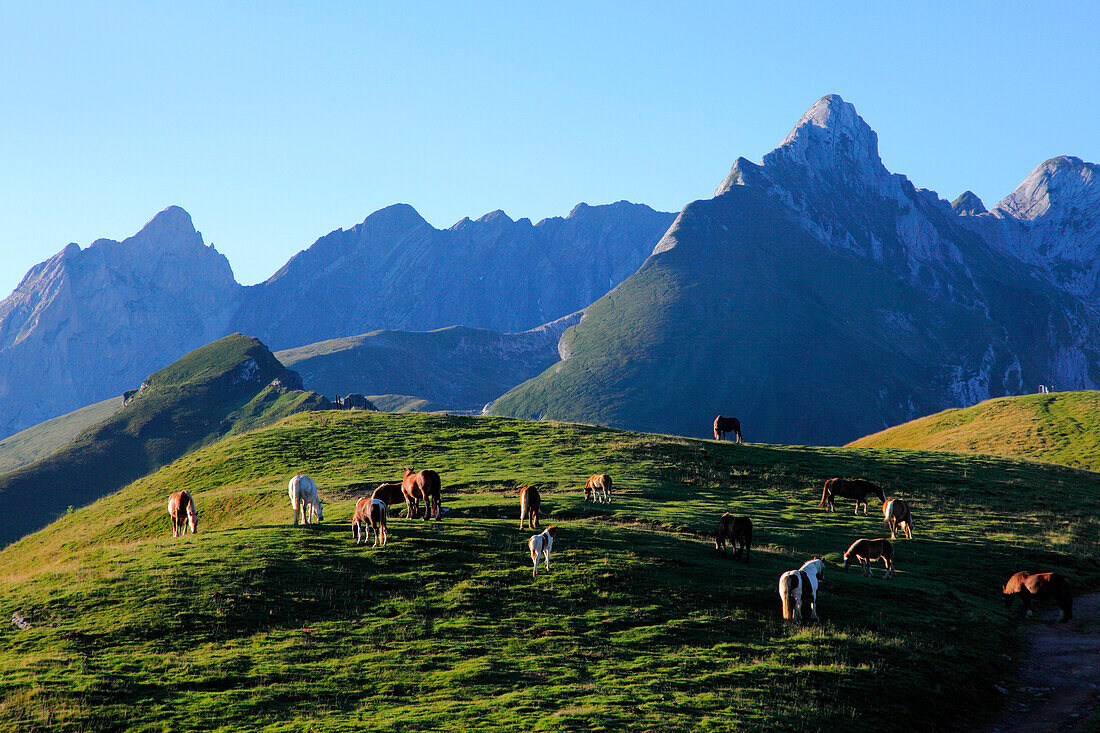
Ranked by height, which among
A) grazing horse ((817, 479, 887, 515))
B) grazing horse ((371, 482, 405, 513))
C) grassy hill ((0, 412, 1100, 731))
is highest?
grazing horse ((371, 482, 405, 513))

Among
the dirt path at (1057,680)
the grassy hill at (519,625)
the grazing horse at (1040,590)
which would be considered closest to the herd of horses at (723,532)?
the grazing horse at (1040,590)

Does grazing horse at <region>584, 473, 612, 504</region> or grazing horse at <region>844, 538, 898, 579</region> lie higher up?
grazing horse at <region>584, 473, 612, 504</region>

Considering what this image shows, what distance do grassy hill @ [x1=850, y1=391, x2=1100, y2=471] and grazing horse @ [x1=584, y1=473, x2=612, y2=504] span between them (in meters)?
53.9

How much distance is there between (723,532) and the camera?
33.8 metres

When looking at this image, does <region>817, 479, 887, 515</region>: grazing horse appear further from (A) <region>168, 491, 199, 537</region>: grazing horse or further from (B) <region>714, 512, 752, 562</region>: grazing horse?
(A) <region>168, 491, 199, 537</region>: grazing horse

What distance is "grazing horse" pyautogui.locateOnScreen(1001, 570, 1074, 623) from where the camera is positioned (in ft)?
104

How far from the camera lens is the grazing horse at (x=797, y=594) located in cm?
2714

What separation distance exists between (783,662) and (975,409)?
92254 mm

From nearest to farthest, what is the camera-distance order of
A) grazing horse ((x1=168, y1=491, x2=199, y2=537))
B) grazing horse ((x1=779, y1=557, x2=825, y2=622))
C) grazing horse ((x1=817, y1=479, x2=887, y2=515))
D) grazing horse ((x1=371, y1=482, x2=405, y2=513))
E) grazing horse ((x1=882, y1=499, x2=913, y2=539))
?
grazing horse ((x1=779, y1=557, x2=825, y2=622)) → grazing horse ((x1=371, y1=482, x2=405, y2=513)) → grazing horse ((x1=168, y1=491, x2=199, y2=537)) → grazing horse ((x1=882, y1=499, x2=913, y2=539)) → grazing horse ((x1=817, y1=479, x2=887, y2=515))

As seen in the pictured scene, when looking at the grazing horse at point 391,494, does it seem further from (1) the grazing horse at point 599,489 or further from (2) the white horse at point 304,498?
(1) the grazing horse at point 599,489

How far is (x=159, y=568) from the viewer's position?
3127 cm

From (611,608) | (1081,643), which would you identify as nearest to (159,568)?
(611,608)

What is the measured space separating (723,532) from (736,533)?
0.77 m

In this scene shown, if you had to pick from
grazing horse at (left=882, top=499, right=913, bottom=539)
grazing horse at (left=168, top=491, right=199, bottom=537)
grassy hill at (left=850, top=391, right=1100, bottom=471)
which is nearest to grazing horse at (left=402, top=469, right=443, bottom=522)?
grazing horse at (left=168, top=491, right=199, bottom=537)
